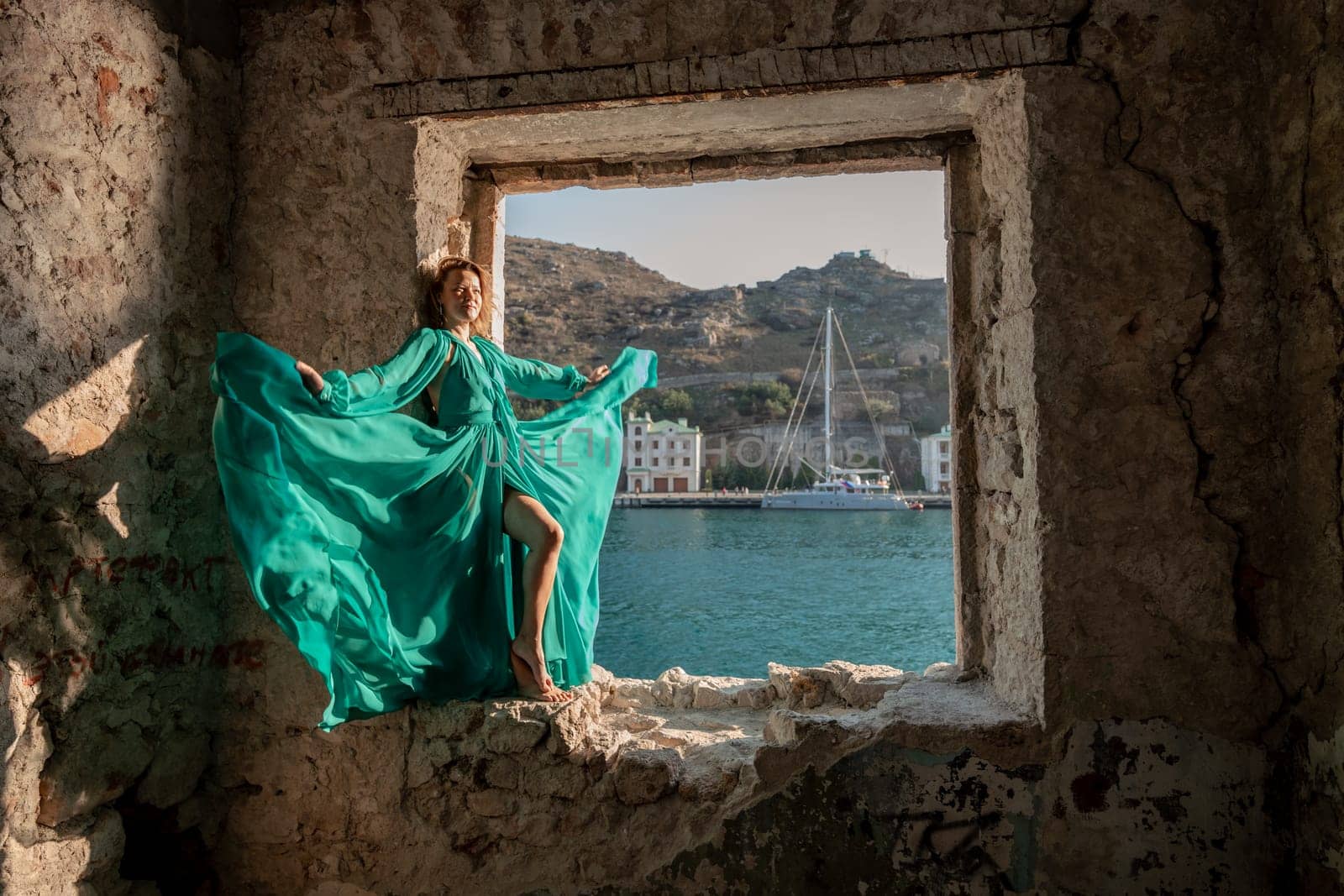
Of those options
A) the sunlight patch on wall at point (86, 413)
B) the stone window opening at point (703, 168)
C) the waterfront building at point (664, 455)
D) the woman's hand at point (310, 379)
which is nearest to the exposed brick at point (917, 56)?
the stone window opening at point (703, 168)

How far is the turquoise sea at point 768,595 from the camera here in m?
4.53

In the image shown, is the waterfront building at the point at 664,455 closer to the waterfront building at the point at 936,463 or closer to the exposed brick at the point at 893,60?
the waterfront building at the point at 936,463

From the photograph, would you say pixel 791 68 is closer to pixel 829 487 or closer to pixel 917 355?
pixel 829 487

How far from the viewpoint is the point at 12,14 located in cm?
173

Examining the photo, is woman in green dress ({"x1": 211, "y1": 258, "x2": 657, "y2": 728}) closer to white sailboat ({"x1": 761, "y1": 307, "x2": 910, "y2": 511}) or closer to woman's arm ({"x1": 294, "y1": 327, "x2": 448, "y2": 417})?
woman's arm ({"x1": 294, "y1": 327, "x2": 448, "y2": 417})

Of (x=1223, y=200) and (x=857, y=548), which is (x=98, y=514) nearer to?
(x=1223, y=200)

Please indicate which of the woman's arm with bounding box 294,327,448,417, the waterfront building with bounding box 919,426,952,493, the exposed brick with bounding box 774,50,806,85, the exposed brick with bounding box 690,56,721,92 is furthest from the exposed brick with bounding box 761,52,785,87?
the waterfront building with bounding box 919,426,952,493

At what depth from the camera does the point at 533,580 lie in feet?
6.91

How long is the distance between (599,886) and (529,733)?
Result: 0.43m

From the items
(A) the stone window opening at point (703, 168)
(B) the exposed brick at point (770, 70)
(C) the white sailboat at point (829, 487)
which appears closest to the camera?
(B) the exposed brick at point (770, 70)

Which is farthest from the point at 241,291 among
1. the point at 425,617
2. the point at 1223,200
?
the point at 1223,200

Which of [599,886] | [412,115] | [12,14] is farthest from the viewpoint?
[412,115]

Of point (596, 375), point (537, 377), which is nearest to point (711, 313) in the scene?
point (596, 375)

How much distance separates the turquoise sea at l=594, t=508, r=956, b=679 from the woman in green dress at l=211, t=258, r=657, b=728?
3.13 feet
